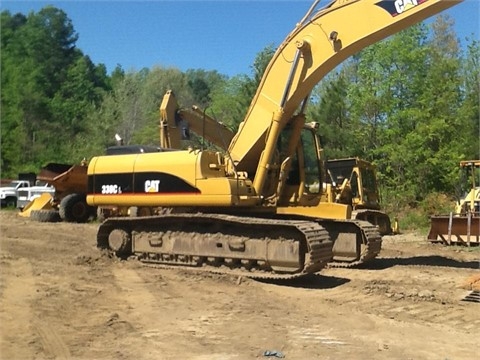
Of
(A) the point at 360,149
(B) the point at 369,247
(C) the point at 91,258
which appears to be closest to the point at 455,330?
(B) the point at 369,247

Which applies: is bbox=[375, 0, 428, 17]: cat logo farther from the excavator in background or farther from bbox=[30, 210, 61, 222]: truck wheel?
bbox=[30, 210, 61, 222]: truck wheel

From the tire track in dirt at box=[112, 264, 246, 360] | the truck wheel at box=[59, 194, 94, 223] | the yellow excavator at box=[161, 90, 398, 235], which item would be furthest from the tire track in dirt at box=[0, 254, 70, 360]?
the truck wheel at box=[59, 194, 94, 223]

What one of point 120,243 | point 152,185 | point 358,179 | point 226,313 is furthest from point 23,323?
point 358,179

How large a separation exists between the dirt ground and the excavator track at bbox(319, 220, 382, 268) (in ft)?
1.22

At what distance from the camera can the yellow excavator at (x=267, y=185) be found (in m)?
9.10

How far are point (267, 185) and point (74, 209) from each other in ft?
39.2

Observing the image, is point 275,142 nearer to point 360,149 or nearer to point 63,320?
point 63,320

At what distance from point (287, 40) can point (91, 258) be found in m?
5.19

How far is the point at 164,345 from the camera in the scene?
5.36 metres

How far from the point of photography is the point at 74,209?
20.2m

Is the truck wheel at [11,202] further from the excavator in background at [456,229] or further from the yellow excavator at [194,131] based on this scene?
the excavator in background at [456,229]

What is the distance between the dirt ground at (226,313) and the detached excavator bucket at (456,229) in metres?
3.64

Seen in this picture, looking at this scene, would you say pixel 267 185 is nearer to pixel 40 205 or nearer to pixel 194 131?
pixel 194 131

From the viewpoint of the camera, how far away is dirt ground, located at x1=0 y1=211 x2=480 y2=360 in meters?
5.28
